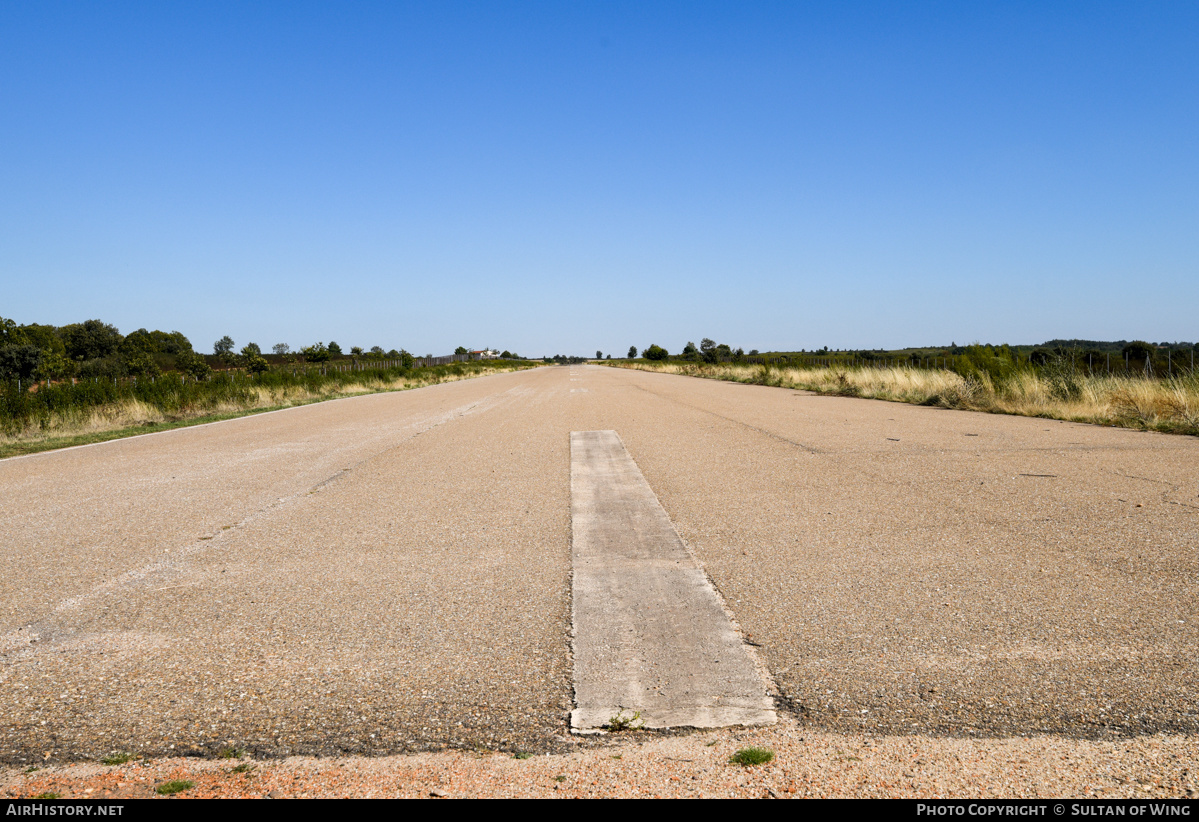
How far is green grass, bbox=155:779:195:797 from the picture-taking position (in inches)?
87.3

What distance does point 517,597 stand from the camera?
4.00 m

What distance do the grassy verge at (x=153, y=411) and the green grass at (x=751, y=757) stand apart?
1313 cm

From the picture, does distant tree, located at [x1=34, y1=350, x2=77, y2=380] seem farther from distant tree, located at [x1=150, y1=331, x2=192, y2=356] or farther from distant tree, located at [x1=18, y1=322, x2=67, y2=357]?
distant tree, located at [x1=150, y1=331, x2=192, y2=356]

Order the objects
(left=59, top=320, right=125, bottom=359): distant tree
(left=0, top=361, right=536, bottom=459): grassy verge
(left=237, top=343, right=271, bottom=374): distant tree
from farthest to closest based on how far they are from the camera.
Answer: (left=59, top=320, right=125, bottom=359): distant tree → (left=237, top=343, right=271, bottom=374): distant tree → (left=0, top=361, right=536, bottom=459): grassy verge

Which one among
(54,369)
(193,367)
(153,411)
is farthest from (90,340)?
→ (153,411)

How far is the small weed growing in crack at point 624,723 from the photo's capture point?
2.55 meters

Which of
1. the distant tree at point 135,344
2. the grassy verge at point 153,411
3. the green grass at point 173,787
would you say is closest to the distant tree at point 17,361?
the distant tree at point 135,344

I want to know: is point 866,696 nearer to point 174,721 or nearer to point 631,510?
point 174,721

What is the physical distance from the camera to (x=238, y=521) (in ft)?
19.6

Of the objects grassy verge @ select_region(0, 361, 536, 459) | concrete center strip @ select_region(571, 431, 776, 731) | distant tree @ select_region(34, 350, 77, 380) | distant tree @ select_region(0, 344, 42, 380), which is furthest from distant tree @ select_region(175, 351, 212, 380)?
concrete center strip @ select_region(571, 431, 776, 731)

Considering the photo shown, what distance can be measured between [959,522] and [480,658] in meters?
4.16

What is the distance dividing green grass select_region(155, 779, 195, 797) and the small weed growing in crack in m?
1.42

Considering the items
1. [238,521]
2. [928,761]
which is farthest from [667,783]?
[238,521]

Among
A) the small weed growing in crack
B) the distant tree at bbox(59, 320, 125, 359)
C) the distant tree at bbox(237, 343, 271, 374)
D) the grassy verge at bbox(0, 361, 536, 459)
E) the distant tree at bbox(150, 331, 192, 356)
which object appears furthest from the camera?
the distant tree at bbox(150, 331, 192, 356)
